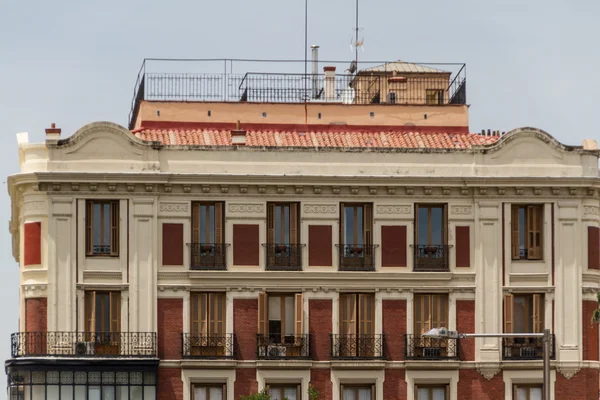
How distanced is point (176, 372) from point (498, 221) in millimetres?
12713

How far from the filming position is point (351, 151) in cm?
6862

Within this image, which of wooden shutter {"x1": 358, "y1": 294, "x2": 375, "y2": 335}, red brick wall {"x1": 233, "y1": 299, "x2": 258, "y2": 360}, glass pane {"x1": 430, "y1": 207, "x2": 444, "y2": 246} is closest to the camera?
red brick wall {"x1": 233, "y1": 299, "x2": 258, "y2": 360}

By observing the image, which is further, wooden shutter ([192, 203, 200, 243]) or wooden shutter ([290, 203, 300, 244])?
wooden shutter ([290, 203, 300, 244])

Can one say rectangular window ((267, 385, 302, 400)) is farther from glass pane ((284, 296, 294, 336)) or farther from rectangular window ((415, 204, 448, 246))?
rectangular window ((415, 204, 448, 246))

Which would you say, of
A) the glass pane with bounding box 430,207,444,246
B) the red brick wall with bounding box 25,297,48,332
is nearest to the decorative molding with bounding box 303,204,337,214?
the glass pane with bounding box 430,207,444,246

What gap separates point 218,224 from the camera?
67.8m

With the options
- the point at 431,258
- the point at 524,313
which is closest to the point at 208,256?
the point at 431,258

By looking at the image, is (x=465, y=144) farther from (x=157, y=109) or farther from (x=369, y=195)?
(x=157, y=109)

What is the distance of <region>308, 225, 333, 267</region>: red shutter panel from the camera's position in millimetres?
67938

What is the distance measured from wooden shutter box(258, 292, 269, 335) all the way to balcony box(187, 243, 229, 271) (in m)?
1.69

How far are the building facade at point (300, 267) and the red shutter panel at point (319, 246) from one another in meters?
0.04

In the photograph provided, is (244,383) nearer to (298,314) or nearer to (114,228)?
(298,314)

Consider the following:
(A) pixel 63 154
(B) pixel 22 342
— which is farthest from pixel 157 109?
(B) pixel 22 342

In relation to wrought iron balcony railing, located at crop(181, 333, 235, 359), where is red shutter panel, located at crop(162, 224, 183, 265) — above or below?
above
